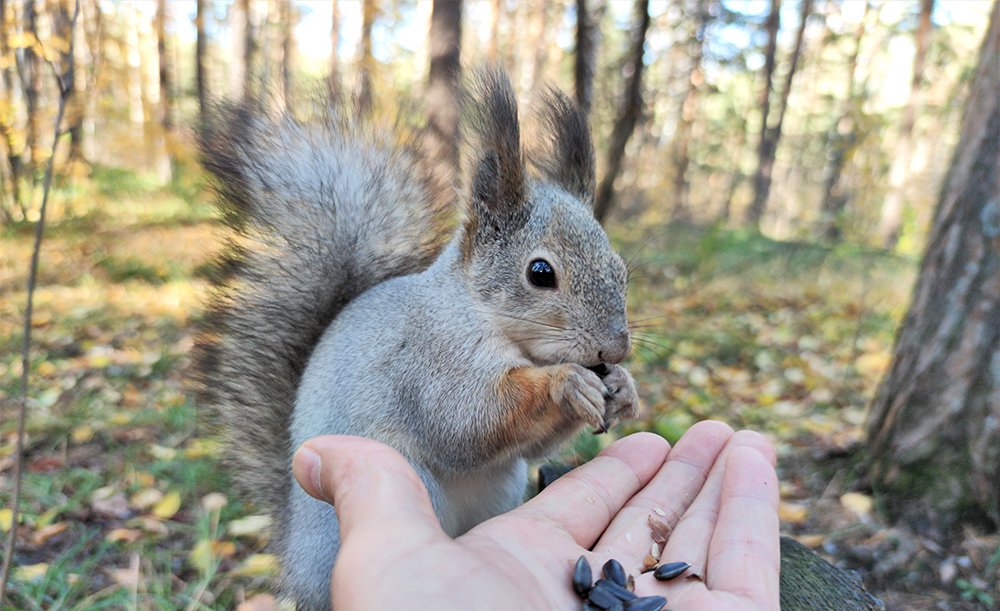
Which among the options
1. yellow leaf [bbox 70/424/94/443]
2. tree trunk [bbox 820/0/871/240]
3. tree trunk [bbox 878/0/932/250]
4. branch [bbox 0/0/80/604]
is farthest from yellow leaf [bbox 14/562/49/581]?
tree trunk [bbox 878/0/932/250]

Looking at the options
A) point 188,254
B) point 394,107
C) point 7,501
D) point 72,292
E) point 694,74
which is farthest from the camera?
point 694,74

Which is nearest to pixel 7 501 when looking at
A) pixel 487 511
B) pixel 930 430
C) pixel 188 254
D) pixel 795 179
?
pixel 487 511

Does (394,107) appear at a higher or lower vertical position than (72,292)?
higher

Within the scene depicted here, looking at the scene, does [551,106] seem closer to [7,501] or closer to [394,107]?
[394,107]

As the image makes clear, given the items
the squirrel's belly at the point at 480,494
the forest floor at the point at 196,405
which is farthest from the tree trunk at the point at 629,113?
the squirrel's belly at the point at 480,494

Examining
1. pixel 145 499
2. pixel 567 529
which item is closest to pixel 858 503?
pixel 567 529

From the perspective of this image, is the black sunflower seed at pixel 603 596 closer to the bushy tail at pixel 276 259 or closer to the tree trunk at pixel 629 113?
the bushy tail at pixel 276 259

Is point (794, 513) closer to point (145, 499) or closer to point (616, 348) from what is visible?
point (616, 348)
